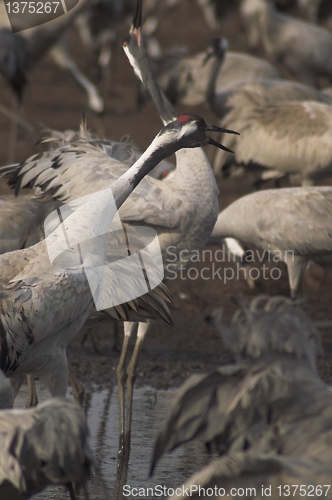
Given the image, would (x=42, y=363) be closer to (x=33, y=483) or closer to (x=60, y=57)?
(x=33, y=483)

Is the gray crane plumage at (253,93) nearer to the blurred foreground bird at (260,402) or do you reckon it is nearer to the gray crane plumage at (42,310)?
the gray crane plumage at (42,310)

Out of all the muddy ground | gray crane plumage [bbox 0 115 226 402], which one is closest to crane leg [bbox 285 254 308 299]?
the muddy ground

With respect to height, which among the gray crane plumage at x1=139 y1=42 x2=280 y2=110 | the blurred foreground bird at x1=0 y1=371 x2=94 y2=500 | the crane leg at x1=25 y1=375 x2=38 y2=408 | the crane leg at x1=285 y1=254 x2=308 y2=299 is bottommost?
the gray crane plumage at x1=139 y1=42 x2=280 y2=110

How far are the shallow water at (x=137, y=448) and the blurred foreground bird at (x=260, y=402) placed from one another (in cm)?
105

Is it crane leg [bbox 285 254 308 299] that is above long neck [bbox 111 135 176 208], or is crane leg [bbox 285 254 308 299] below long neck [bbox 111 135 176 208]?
below

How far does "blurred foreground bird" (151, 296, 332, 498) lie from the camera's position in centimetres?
215

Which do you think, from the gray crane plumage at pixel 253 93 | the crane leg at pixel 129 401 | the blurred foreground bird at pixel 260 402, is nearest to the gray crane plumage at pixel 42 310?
the crane leg at pixel 129 401

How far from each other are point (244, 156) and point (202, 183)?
8.83ft

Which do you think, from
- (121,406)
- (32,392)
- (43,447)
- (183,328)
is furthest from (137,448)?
(43,447)

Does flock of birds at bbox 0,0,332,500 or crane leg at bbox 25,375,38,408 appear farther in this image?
crane leg at bbox 25,375,38,408

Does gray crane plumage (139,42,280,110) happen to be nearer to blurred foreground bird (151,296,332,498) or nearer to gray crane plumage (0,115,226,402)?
gray crane plumage (0,115,226,402)

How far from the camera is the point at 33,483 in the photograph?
2.32 meters

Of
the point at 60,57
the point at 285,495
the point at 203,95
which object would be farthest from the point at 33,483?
the point at 60,57

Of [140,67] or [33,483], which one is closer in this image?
[33,483]
